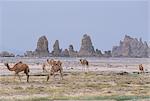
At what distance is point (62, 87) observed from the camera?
23.7 metres

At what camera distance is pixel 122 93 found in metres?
21.4

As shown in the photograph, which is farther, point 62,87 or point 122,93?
point 62,87

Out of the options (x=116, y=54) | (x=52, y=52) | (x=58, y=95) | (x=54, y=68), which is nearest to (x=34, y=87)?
(x=58, y=95)

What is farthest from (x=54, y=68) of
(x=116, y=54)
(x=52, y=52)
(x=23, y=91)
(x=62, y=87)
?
(x=116, y=54)

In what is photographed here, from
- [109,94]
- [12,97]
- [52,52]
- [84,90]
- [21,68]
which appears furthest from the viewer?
[52,52]

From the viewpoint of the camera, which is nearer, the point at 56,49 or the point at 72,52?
the point at 56,49

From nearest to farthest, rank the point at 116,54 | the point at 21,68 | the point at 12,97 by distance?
the point at 12,97 → the point at 21,68 → the point at 116,54

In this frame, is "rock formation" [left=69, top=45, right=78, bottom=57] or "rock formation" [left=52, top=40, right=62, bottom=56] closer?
"rock formation" [left=52, top=40, right=62, bottom=56]

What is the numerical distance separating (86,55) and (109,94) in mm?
97154

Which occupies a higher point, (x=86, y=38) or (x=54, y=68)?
(x=86, y=38)

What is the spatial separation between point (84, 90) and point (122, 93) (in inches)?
79.6

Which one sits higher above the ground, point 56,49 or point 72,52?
point 56,49

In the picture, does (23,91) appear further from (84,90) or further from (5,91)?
(84,90)

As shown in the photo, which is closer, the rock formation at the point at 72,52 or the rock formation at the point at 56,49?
the rock formation at the point at 56,49
